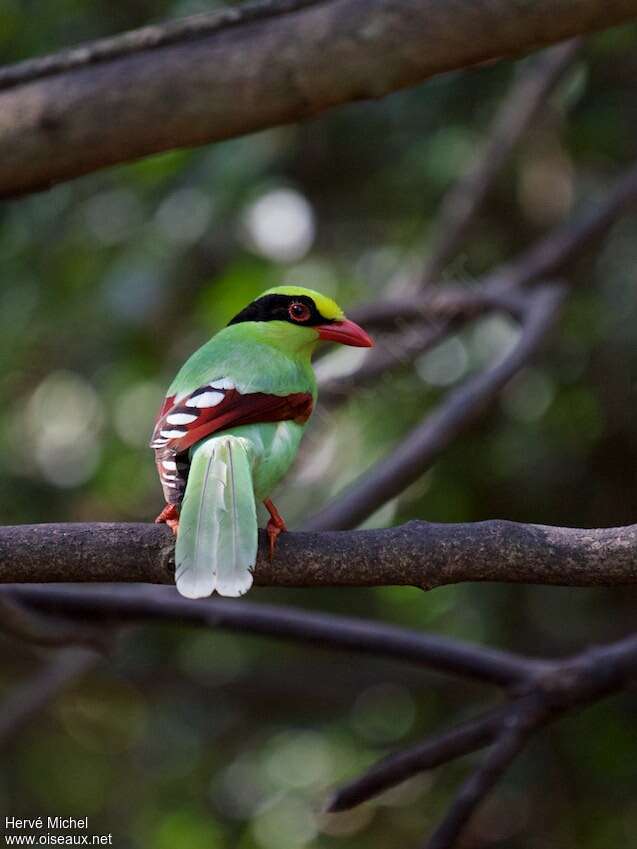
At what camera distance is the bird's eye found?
3.27 meters

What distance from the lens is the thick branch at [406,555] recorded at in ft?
6.49

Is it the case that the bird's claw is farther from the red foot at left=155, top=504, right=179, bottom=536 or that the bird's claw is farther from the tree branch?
the tree branch

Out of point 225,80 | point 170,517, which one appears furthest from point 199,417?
point 225,80

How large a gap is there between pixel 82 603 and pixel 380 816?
7.15ft

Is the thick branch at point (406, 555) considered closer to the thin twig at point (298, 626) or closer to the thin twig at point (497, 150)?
the thin twig at point (298, 626)

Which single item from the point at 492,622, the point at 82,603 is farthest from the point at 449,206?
the point at 82,603

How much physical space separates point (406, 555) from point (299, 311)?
4.47ft

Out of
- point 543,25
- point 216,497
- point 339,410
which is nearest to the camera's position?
point 216,497

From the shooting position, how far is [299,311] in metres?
3.27

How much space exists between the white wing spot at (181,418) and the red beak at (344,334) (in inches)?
34.8

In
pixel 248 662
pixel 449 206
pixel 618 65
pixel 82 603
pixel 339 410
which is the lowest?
pixel 82 603

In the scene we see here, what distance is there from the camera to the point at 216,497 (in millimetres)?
2285

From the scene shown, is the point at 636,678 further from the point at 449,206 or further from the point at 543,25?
the point at 449,206

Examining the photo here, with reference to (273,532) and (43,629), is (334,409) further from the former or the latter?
(273,532)
